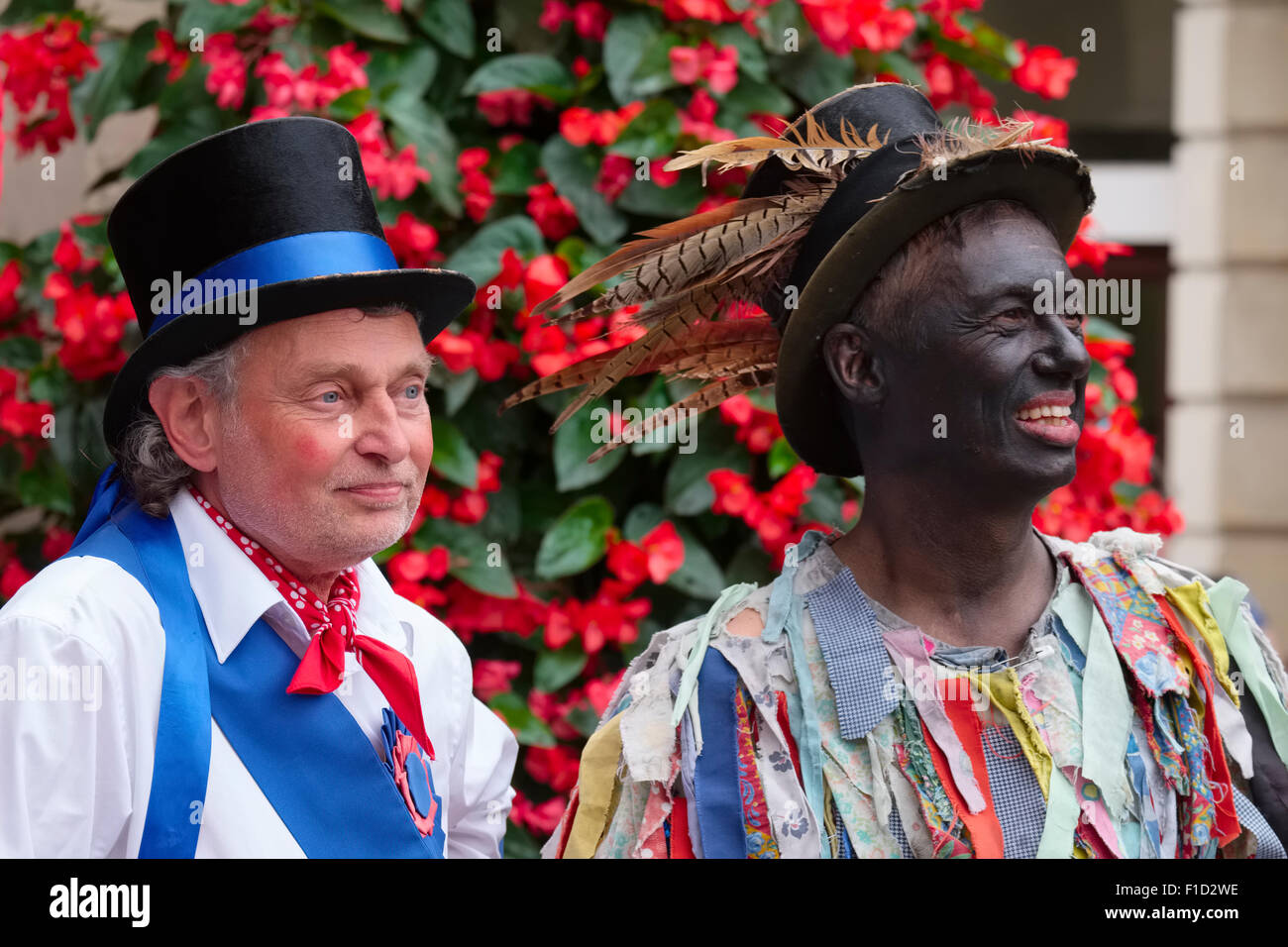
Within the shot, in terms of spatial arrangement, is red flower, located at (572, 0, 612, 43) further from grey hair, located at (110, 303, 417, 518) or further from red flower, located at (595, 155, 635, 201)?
grey hair, located at (110, 303, 417, 518)

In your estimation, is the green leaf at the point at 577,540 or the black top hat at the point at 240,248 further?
the green leaf at the point at 577,540

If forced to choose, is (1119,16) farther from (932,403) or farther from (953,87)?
(932,403)

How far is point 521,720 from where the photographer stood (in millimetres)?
3020

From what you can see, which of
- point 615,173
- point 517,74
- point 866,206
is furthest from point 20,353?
point 866,206

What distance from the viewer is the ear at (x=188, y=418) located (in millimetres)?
2104

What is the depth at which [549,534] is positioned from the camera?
3.01 metres

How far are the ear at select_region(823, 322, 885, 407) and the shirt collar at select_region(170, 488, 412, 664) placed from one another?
863 mm

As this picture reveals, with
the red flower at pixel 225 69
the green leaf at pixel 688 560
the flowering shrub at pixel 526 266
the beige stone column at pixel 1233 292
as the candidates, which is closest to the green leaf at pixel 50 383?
the flowering shrub at pixel 526 266

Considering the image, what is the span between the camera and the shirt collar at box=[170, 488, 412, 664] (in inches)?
79.4

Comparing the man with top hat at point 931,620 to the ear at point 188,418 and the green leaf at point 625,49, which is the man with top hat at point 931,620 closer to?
the ear at point 188,418

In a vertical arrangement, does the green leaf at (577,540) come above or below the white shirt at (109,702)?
above

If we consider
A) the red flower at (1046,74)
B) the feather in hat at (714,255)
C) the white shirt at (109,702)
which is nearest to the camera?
the white shirt at (109,702)

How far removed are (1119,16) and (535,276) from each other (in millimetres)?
3256

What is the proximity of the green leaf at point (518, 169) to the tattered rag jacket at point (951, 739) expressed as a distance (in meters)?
1.34
